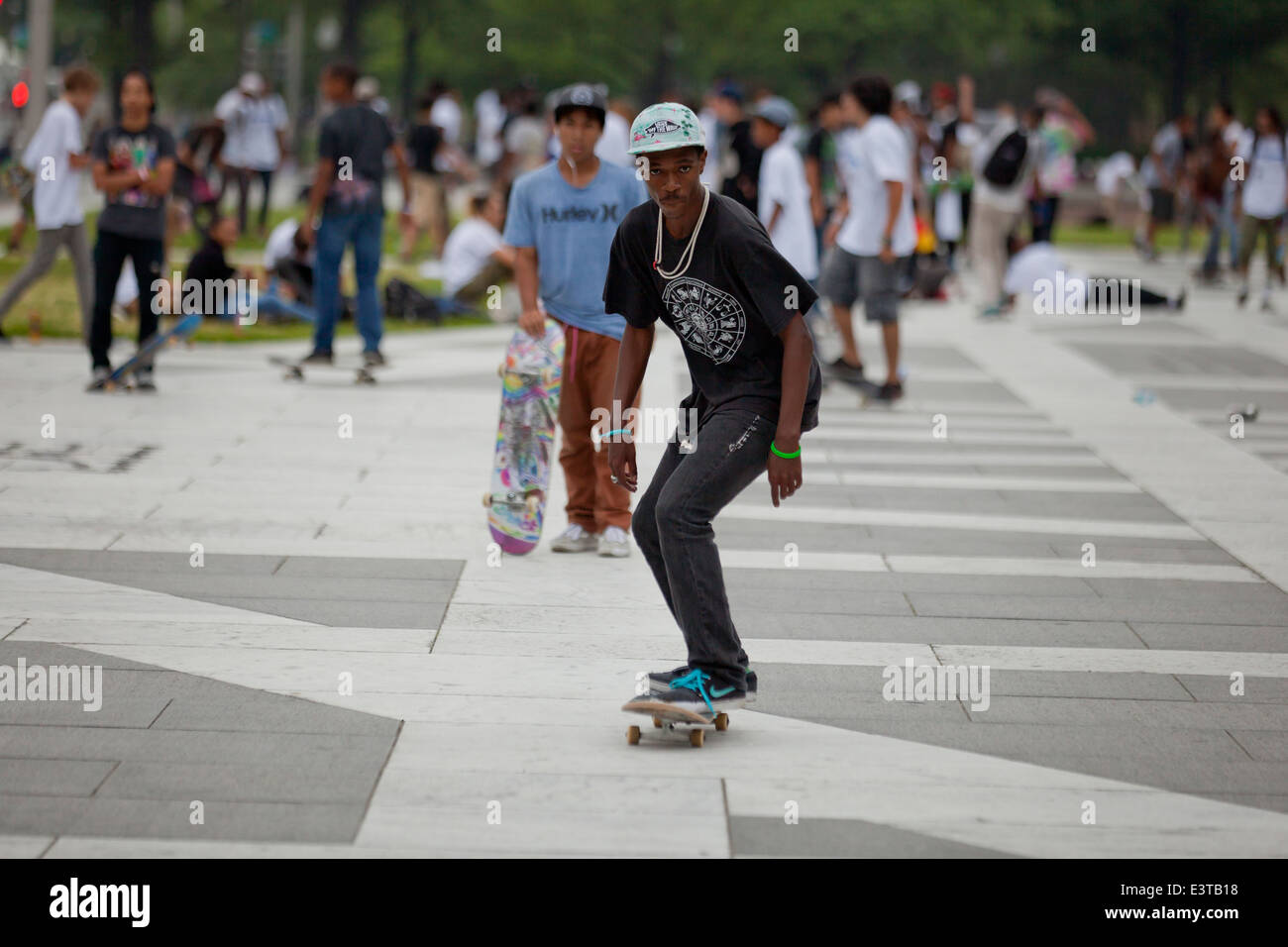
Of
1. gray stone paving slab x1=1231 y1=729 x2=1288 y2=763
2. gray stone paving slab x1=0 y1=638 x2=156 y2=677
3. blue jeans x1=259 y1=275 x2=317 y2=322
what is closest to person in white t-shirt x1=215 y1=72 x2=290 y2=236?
blue jeans x1=259 y1=275 x2=317 y2=322

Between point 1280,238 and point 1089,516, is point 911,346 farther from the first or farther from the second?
point 1280,238

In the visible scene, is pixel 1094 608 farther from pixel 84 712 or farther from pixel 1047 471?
pixel 84 712

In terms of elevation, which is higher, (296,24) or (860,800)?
(296,24)

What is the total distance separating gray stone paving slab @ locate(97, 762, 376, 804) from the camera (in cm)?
435

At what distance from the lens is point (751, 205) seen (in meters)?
13.5

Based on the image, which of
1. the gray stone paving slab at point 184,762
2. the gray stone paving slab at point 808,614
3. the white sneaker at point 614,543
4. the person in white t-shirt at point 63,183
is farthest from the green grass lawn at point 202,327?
the gray stone paving slab at point 184,762

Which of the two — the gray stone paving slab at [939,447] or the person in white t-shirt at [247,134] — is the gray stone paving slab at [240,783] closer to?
the gray stone paving slab at [939,447]

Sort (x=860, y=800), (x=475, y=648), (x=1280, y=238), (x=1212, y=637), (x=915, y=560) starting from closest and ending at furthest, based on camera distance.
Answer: (x=860, y=800), (x=475, y=648), (x=1212, y=637), (x=915, y=560), (x=1280, y=238)

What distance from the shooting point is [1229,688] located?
18.3ft

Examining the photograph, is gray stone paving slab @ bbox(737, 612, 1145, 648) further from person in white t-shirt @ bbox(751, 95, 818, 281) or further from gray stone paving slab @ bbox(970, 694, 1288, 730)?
person in white t-shirt @ bbox(751, 95, 818, 281)

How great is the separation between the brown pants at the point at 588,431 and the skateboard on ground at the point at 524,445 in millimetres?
99

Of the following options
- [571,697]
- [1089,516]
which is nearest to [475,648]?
[571,697]

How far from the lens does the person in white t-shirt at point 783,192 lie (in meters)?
13.0

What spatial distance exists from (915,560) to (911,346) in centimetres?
806
